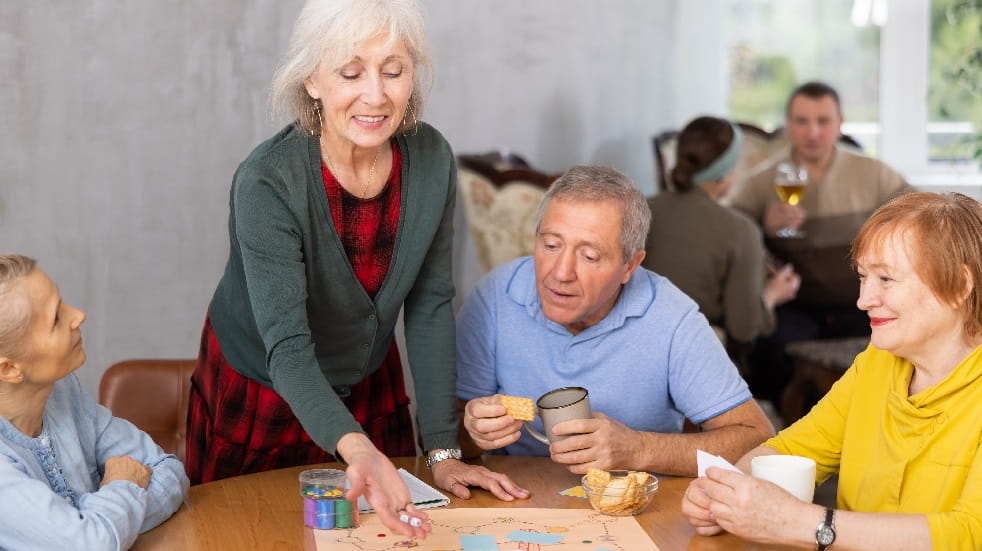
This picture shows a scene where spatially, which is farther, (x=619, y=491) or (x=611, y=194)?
(x=611, y=194)

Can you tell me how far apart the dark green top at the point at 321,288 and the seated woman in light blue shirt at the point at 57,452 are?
265 mm

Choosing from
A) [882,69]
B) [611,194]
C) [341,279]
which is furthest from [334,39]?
[882,69]

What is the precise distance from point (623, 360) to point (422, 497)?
0.59 metres

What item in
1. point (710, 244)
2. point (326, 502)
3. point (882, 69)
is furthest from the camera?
point (882, 69)

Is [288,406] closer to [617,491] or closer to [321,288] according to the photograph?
[321,288]

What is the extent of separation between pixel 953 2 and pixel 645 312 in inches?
179

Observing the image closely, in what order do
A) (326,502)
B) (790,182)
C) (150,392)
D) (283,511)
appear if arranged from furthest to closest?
1. (790,182)
2. (150,392)
3. (283,511)
4. (326,502)

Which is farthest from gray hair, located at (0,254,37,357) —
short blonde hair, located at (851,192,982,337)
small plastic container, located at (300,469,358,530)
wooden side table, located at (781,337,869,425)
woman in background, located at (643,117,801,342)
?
wooden side table, located at (781,337,869,425)

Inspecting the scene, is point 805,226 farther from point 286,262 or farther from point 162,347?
point 286,262

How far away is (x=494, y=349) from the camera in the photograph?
8.02ft

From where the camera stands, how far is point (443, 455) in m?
2.11

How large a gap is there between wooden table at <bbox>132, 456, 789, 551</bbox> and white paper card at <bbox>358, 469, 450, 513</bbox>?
3cm

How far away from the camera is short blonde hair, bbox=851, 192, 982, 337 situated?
173 centimetres

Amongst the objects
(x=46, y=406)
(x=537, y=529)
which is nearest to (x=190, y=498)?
(x=46, y=406)
